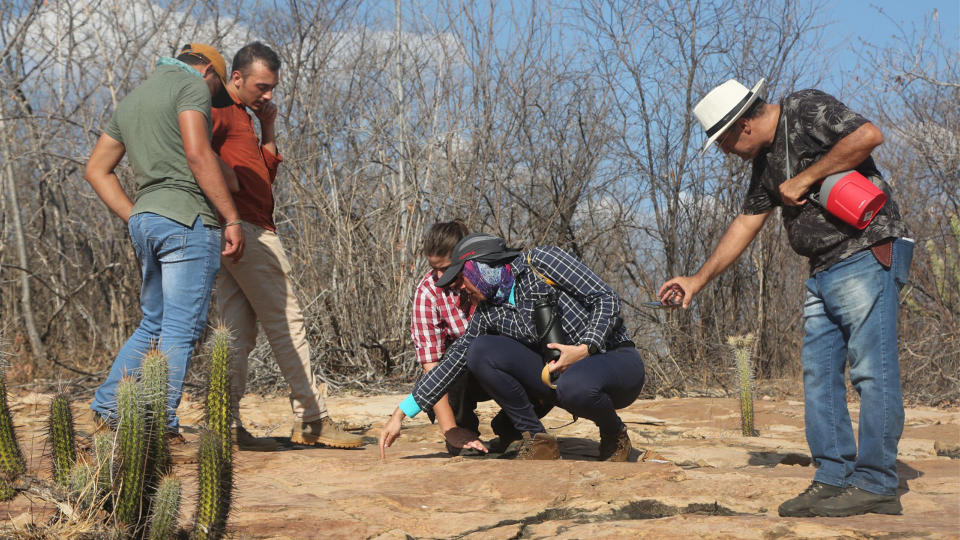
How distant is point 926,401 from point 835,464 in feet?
16.7

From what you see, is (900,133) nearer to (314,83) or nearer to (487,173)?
(487,173)

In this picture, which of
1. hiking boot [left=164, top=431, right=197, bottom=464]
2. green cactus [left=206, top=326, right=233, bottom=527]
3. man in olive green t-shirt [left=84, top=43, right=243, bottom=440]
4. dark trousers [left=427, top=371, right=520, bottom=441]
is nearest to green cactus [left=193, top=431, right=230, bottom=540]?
green cactus [left=206, top=326, right=233, bottom=527]


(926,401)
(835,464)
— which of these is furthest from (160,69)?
(926,401)

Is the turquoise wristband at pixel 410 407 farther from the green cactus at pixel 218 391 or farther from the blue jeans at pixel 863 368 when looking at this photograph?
the blue jeans at pixel 863 368

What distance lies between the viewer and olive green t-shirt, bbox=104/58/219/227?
389 centimetres

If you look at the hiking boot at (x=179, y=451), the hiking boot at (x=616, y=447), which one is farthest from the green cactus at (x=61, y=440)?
the hiking boot at (x=616, y=447)

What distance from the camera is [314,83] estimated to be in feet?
26.4

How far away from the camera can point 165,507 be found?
8.15 ft

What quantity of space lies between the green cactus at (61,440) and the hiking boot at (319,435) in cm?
188

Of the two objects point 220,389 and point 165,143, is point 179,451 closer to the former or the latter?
point 220,389

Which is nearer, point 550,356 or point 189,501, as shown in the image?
point 189,501

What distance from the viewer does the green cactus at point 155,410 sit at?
2.55 m

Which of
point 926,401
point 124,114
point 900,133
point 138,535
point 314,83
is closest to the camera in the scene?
point 138,535

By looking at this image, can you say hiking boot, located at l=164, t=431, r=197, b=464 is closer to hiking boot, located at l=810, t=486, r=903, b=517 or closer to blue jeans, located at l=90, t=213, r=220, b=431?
blue jeans, located at l=90, t=213, r=220, b=431
